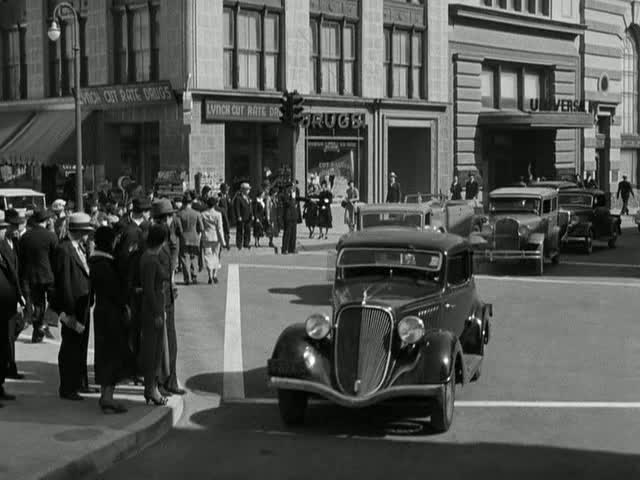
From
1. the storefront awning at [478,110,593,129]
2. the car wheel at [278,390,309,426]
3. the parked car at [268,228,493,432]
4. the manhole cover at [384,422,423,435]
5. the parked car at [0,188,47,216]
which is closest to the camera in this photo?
the parked car at [268,228,493,432]

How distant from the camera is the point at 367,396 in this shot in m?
10.5

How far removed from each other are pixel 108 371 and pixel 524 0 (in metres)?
41.5

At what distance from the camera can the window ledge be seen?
149 feet

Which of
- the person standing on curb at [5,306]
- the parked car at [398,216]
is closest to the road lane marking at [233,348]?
the person standing on curb at [5,306]

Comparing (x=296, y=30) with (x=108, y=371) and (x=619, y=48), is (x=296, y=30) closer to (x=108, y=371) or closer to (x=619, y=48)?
(x=619, y=48)

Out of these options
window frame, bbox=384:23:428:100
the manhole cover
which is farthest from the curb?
window frame, bbox=384:23:428:100

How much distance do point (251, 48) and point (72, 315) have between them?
27.2 metres

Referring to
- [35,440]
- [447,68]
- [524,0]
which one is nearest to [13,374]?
[35,440]

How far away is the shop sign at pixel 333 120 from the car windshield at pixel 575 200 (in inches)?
388

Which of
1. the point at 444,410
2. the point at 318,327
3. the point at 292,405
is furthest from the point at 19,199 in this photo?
the point at 444,410

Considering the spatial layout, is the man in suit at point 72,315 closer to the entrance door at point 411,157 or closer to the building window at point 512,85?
the entrance door at point 411,157

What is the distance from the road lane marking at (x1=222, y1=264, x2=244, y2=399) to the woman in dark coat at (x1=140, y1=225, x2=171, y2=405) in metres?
1.26

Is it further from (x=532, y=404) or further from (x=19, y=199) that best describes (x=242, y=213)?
(x=532, y=404)

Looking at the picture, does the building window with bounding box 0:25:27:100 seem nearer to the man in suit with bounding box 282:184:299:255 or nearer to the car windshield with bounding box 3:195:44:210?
the car windshield with bounding box 3:195:44:210
